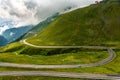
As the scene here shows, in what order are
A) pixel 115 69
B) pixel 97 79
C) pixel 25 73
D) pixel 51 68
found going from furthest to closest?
pixel 115 69 → pixel 51 68 → pixel 25 73 → pixel 97 79

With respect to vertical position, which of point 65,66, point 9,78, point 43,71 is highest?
point 65,66

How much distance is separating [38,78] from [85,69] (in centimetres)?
3787

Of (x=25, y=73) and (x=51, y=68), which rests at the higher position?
(x=51, y=68)

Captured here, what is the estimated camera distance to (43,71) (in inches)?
5797

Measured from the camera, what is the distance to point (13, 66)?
529 ft

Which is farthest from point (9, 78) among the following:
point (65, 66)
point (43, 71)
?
point (65, 66)

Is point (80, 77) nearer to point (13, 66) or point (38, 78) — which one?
point (38, 78)

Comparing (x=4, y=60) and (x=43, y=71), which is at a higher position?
(x=4, y=60)

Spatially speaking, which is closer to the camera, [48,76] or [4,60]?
[48,76]

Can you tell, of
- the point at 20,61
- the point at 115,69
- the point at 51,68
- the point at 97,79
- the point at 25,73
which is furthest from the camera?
the point at 20,61

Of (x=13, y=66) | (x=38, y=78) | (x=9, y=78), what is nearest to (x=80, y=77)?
(x=38, y=78)

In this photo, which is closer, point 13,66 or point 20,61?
point 13,66

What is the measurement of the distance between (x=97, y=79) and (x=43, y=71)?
3108 centimetres

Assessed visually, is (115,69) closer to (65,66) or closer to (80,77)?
(65,66)
